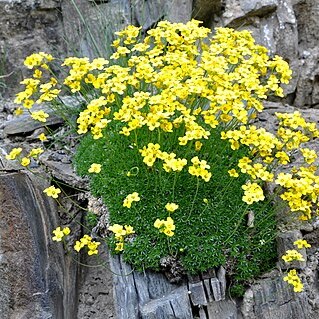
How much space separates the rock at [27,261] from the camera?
2404mm

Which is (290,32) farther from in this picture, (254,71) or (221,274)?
(221,274)

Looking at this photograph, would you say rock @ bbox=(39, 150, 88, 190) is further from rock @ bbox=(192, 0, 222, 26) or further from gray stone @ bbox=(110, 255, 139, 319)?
rock @ bbox=(192, 0, 222, 26)

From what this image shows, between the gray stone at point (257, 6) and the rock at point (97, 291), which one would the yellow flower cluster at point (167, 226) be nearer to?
the rock at point (97, 291)

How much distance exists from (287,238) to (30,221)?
115 centimetres

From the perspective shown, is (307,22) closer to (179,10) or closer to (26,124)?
(179,10)

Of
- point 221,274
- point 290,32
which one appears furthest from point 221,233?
point 290,32

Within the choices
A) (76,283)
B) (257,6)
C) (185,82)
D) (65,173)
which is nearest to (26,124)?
(65,173)

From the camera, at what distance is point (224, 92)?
8.07 ft

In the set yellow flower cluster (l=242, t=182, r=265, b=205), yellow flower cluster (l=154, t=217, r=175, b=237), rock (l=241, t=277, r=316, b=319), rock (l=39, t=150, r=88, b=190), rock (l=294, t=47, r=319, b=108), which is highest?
rock (l=294, t=47, r=319, b=108)

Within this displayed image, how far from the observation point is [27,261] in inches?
96.4

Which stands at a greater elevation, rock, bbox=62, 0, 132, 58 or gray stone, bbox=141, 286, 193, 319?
rock, bbox=62, 0, 132, 58

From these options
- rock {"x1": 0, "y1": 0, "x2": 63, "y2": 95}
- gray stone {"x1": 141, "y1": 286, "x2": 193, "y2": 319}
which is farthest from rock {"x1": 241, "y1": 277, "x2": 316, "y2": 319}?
rock {"x1": 0, "y1": 0, "x2": 63, "y2": 95}

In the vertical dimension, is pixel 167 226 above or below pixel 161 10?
below

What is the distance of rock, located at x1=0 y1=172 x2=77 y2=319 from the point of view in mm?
2404
